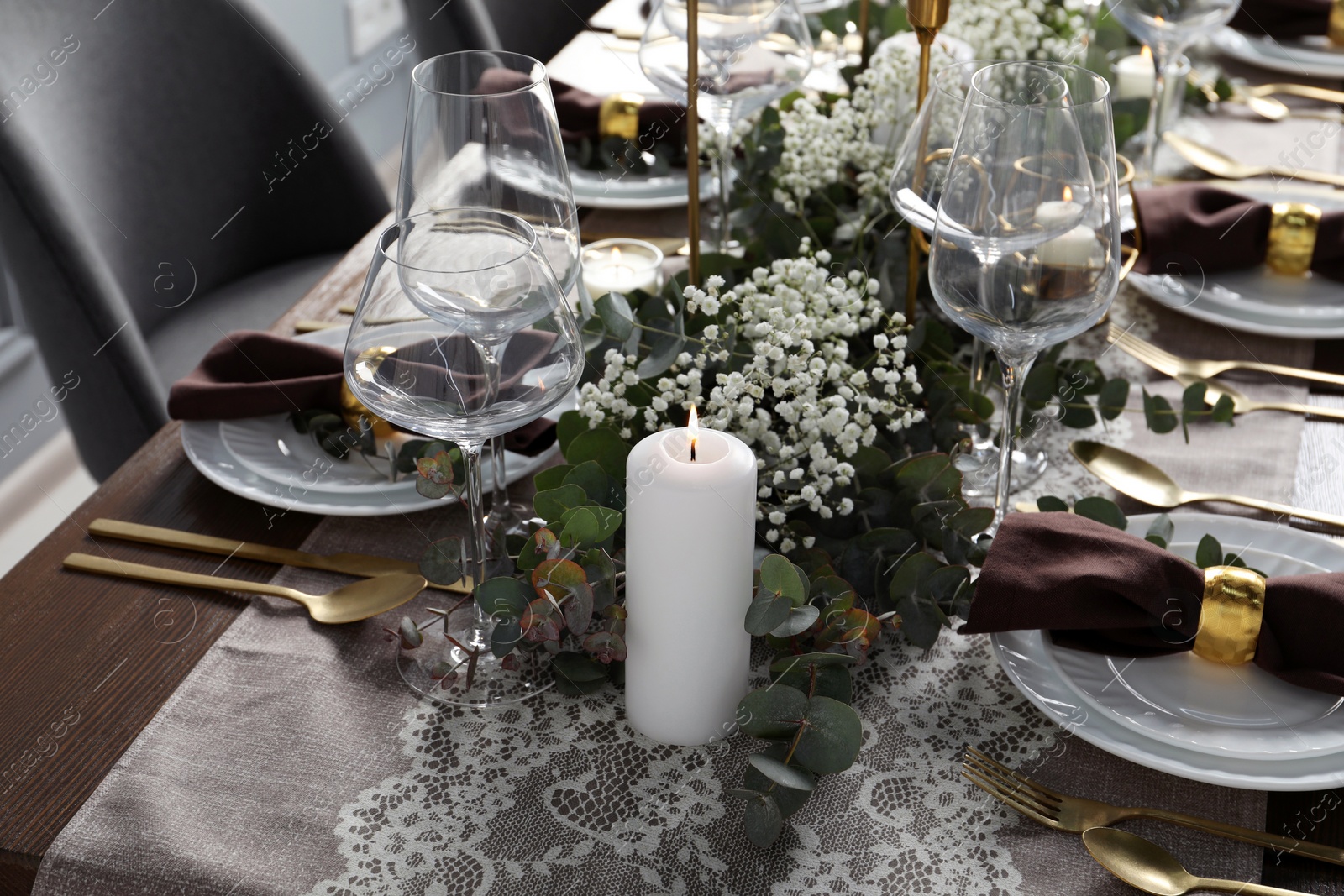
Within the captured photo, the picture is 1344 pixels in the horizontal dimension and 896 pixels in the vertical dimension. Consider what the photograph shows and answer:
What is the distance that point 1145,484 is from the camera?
2.85 feet

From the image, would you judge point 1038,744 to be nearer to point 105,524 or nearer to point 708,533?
point 708,533

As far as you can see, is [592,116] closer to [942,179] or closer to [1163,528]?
[942,179]

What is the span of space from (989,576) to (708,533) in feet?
0.63

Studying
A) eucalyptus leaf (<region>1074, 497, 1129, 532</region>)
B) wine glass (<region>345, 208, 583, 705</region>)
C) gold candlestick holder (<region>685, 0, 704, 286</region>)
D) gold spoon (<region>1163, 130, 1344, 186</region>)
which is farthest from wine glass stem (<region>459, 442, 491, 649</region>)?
gold spoon (<region>1163, 130, 1344, 186</region>)

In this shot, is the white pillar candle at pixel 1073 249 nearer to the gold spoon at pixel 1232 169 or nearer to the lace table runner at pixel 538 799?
the lace table runner at pixel 538 799

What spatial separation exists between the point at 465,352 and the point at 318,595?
22cm

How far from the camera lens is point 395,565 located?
801 millimetres

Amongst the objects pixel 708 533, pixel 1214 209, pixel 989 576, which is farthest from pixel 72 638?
pixel 1214 209

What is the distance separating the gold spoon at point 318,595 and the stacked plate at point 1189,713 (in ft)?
1.25

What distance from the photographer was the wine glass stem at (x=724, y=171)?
1136 millimetres

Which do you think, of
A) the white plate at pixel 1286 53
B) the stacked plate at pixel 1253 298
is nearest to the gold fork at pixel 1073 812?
the stacked plate at pixel 1253 298

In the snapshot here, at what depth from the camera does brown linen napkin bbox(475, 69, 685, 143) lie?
4.27 feet

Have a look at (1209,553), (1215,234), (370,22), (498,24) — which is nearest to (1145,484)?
(1209,553)

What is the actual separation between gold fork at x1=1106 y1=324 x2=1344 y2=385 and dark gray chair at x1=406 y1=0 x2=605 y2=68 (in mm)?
1311
